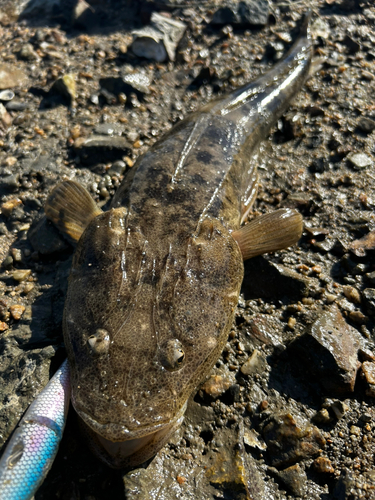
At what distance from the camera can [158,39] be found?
6.82 m

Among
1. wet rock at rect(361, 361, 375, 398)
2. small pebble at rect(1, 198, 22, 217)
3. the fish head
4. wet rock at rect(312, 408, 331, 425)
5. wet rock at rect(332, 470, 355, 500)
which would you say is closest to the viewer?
the fish head

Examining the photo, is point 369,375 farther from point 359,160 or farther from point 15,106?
point 15,106

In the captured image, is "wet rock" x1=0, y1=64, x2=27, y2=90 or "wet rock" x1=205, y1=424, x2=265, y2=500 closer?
"wet rock" x1=205, y1=424, x2=265, y2=500

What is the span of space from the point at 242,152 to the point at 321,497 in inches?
141

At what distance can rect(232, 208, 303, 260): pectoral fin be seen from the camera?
4047 mm

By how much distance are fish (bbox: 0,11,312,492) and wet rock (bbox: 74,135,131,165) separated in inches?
25.8

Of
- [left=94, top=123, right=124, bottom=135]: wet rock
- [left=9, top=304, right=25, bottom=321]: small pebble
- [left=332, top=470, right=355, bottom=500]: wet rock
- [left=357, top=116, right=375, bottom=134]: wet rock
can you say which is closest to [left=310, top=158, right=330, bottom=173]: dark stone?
[left=357, top=116, right=375, bottom=134]: wet rock

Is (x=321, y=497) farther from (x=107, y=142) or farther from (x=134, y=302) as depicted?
(x=107, y=142)

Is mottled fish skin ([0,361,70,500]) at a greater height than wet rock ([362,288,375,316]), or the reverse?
mottled fish skin ([0,361,70,500])

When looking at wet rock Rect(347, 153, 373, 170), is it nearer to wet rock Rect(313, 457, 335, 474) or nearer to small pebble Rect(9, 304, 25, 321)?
wet rock Rect(313, 457, 335, 474)

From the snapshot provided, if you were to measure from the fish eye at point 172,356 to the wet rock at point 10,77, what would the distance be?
481 centimetres

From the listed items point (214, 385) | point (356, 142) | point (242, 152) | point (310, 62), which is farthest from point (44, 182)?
point (310, 62)

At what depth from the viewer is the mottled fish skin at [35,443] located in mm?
2455

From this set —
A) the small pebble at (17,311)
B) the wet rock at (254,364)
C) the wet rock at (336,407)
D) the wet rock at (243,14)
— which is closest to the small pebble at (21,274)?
the small pebble at (17,311)
